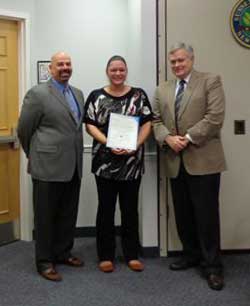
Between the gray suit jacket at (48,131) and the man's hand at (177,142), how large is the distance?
25.4 inches

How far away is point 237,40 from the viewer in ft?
11.0

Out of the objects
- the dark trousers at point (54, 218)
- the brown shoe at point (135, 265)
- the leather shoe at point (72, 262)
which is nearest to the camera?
the dark trousers at point (54, 218)

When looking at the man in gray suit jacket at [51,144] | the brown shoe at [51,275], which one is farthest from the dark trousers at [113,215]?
the brown shoe at [51,275]

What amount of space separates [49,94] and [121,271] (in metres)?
1.30

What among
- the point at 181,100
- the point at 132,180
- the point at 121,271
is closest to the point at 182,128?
the point at 181,100

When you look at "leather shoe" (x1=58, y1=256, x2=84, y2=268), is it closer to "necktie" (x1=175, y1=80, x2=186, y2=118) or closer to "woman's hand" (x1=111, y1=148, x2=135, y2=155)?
"woman's hand" (x1=111, y1=148, x2=135, y2=155)

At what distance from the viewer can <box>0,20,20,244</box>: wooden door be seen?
12.3 ft

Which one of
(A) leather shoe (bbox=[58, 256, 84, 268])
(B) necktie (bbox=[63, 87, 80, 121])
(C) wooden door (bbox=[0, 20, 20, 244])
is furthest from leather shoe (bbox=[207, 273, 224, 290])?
(C) wooden door (bbox=[0, 20, 20, 244])

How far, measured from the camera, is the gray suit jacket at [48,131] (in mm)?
3047

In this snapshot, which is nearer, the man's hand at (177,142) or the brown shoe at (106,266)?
the man's hand at (177,142)

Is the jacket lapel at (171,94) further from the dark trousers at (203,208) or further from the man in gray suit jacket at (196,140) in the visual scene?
the dark trousers at (203,208)

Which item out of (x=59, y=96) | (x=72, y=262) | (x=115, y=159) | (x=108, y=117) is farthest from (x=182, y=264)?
(x=59, y=96)

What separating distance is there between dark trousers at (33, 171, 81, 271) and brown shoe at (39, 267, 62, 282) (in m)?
0.05

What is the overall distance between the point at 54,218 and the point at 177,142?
3.35ft
